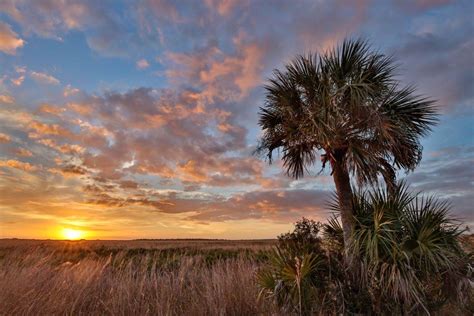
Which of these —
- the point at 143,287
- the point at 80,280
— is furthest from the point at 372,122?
the point at 80,280

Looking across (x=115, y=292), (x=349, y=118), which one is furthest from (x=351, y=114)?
(x=115, y=292)

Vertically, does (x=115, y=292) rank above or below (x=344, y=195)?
below

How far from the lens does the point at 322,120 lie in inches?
343

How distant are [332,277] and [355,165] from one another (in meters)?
2.63

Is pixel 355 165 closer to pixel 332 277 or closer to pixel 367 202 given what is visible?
pixel 367 202

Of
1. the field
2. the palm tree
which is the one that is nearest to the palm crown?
the palm tree

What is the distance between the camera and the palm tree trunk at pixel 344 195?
343 inches

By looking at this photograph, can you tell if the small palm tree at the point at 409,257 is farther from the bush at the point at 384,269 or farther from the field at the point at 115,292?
the field at the point at 115,292

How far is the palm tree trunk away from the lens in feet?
28.6

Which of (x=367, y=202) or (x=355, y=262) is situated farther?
(x=367, y=202)

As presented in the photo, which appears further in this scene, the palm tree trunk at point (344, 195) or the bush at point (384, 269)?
the palm tree trunk at point (344, 195)

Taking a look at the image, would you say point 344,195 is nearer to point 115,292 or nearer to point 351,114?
point 351,114

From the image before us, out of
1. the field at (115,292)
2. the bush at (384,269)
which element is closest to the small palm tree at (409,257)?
the bush at (384,269)

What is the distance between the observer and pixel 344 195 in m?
9.01
